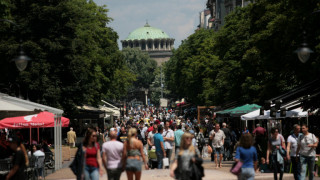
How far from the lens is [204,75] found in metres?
71.1

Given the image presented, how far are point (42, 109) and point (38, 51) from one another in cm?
1541

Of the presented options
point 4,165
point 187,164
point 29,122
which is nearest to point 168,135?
point 4,165

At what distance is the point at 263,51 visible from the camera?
30.1 meters

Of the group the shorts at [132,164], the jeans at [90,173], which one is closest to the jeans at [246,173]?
the shorts at [132,164]

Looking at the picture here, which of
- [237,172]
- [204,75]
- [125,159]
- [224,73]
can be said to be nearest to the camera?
[237,172]

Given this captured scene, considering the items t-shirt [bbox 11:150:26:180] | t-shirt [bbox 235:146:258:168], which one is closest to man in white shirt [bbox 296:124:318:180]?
t-shirt [bbox 235:146:258:168]

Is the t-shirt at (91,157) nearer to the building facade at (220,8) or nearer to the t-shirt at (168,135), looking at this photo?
the t-shirt at (168,135)

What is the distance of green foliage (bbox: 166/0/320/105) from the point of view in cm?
2494

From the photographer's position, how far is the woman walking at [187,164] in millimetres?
11945

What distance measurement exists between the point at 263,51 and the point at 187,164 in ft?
61.5

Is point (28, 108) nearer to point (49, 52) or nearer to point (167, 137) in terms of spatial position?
point (167, 137)

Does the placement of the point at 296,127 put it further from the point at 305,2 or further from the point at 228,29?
the point at 228,29

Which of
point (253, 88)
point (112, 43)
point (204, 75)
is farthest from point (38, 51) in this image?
point (204, 75)

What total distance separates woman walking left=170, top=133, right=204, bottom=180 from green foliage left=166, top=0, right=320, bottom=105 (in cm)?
1052
